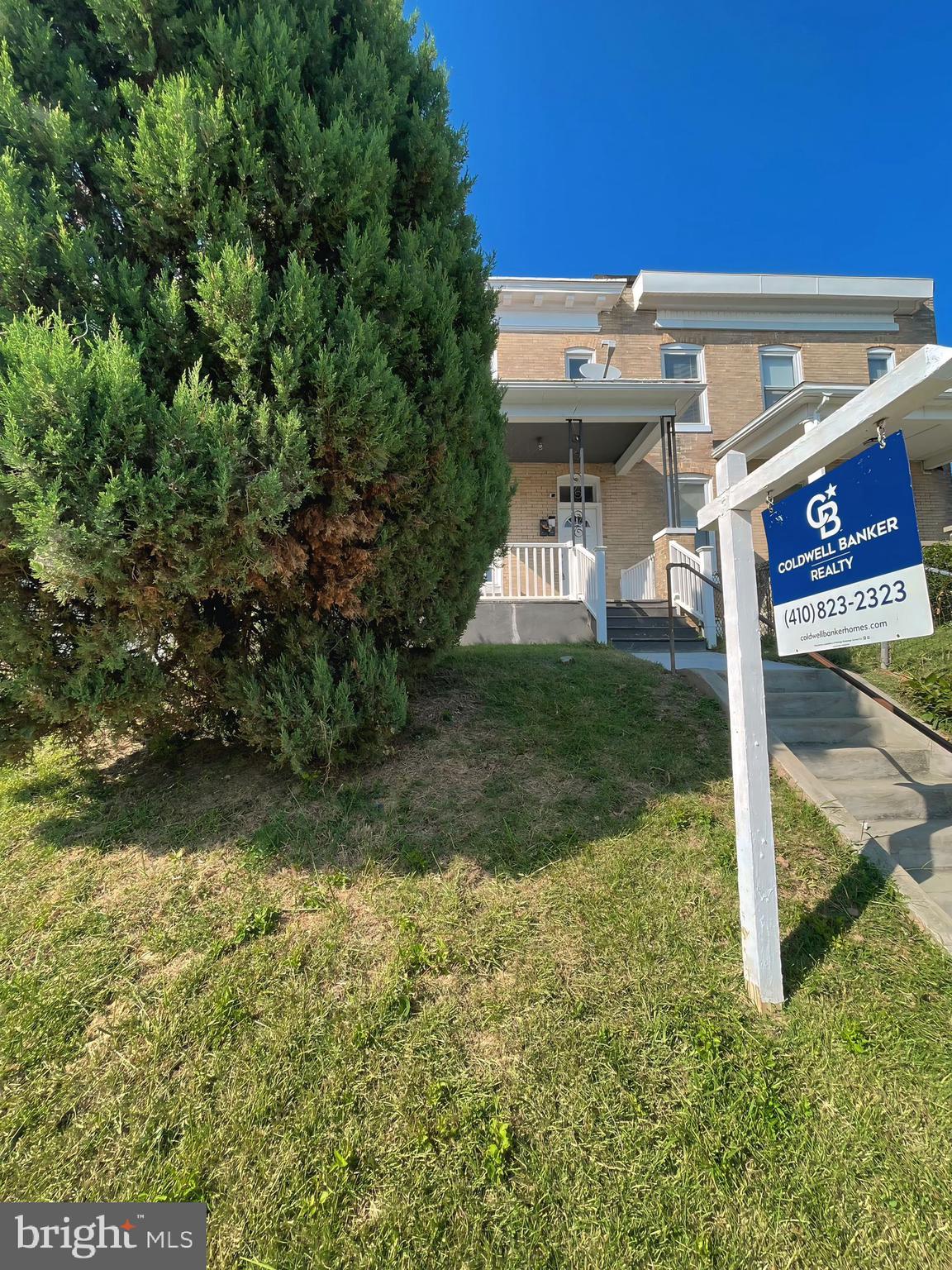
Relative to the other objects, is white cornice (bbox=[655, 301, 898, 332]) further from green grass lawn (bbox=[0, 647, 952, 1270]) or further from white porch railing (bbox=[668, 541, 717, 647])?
green grass lawn (bbox=[0, 647, 952, 1270])

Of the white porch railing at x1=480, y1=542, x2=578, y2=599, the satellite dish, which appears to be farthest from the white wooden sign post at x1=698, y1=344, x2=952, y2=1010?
the satellite dish

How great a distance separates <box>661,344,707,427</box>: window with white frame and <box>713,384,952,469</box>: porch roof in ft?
6.86

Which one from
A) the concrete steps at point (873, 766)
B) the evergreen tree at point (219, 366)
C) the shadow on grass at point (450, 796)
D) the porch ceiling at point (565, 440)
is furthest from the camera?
the porch ceiling at point (565, 440)

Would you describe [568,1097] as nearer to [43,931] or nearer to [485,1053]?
[485,1053]

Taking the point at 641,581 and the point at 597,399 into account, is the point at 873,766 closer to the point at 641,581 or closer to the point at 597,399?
the point at 641,581

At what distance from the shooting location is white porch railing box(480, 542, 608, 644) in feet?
27.5

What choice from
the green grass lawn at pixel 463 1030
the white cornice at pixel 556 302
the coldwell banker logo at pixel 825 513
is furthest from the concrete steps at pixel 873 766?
the white cornice at pixel 556 302

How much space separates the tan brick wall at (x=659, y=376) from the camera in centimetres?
1295

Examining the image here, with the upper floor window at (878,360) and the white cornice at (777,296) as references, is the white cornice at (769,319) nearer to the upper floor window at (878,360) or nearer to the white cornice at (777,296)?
the white cornice at (777,296)

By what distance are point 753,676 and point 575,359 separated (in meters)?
12.6

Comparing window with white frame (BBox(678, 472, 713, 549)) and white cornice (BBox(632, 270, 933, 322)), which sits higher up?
white cornice (BBox(632, 270, 933, 322))

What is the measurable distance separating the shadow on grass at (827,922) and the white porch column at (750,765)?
22 cm

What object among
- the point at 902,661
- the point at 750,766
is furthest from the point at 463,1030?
the point at 902,661

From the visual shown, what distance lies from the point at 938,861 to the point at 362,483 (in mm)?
4022
